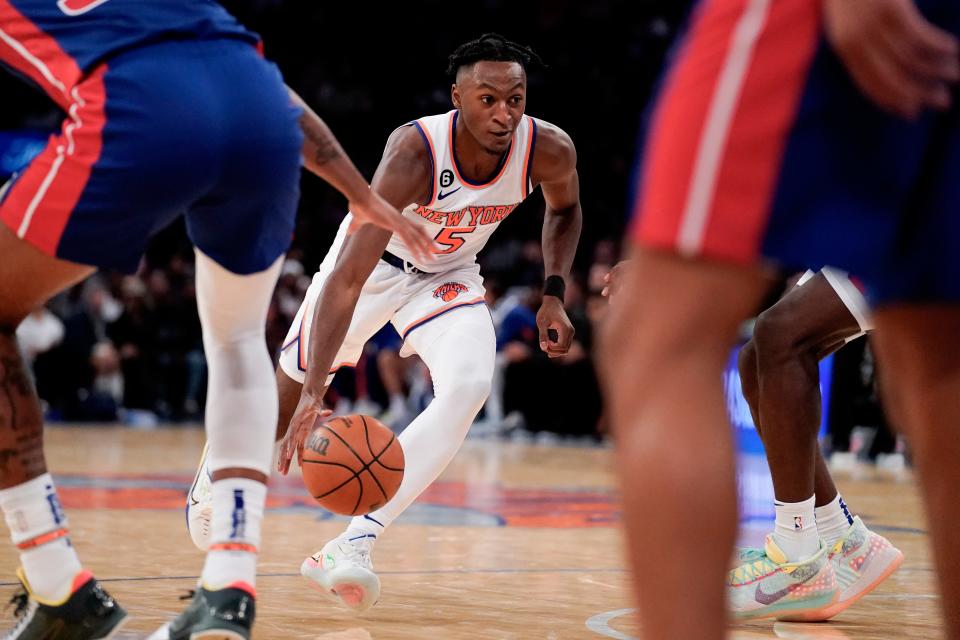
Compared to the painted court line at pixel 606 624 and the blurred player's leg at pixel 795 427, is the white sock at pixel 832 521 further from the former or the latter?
the painted court line at pixel 606 624

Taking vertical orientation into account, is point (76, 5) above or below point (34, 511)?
above

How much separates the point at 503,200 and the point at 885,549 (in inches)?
80.0

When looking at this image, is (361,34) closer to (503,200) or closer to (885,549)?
(503,200)

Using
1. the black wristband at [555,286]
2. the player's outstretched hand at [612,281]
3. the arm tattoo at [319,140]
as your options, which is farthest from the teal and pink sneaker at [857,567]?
the arm tattoo at [319,140]

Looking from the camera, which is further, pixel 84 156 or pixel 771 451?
pixel 771 451

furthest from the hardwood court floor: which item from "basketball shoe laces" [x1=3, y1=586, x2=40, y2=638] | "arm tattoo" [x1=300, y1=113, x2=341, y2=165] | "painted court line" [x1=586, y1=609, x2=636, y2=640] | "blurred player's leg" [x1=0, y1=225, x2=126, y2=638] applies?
"arm tattoo" [x1=300, y1=113, x2=341, y2=165]

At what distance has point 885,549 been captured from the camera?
4180 mm

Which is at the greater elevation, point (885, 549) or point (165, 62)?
point (165, 62)

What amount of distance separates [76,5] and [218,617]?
1376mm

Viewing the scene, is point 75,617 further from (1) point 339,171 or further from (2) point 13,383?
(1) point 339,171

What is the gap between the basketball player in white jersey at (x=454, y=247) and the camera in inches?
172

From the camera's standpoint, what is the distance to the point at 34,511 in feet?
9.07

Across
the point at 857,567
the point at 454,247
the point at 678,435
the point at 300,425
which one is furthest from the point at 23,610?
the point at 857,567

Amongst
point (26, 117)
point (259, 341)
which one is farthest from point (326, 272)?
point (26, 117)
